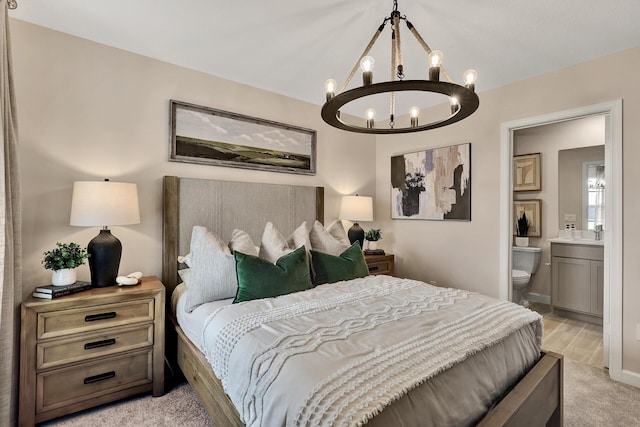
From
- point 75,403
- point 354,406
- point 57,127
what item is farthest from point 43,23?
point 354,406

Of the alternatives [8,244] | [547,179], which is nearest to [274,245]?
[8,244]

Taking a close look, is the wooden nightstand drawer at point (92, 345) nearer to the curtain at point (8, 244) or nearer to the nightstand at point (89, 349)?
the nightstand at point (89, 349)

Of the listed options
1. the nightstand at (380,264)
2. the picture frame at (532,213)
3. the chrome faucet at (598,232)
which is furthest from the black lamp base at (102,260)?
the chrome faucet at (598,232)

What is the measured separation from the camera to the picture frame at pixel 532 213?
4.08 m

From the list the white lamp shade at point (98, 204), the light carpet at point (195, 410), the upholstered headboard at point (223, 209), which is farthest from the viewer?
the upholstered headboard at point (223, 209)

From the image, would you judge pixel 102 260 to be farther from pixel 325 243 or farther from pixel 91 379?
pixel 325 243

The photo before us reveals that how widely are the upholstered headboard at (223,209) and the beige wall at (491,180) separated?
4.41 feet

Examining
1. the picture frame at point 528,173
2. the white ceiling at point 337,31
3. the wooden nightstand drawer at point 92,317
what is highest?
the white ceiling at point 337,31

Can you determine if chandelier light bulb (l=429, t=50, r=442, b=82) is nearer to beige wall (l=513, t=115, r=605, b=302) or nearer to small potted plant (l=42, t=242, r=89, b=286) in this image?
small potted plant (l=42, t=242, r=89, b=286)

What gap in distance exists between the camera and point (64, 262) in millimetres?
1971

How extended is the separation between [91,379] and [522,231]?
188 inches

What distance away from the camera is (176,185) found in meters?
2.61

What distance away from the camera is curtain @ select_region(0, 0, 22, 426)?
1.60m

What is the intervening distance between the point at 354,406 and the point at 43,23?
119 inches
